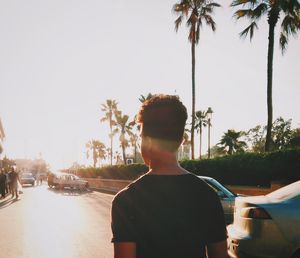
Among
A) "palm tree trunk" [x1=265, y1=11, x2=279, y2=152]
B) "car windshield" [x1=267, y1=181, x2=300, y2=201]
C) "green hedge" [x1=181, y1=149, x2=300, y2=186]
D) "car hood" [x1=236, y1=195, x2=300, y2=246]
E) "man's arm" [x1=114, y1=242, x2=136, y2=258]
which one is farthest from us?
"palm tree trunk" [x1=265, y1=11, x2=279, y2=152]

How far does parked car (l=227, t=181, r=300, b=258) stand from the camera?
529 centimetres

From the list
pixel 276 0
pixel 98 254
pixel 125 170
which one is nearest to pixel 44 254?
pixel 98 254

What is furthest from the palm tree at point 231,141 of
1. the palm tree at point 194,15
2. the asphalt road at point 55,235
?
the asphalt road at point 55,235

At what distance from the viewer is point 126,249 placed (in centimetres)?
207

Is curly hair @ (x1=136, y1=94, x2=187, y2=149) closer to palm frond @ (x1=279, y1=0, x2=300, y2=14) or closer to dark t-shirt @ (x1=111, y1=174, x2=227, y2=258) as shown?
dark t-shirt @ (x1=111, y1=174, x2=227, y2=258)

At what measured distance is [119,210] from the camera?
2096 millimetres

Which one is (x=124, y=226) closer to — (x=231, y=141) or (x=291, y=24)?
(x=291, y=24)

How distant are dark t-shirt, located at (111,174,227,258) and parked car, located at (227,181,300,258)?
3494mm

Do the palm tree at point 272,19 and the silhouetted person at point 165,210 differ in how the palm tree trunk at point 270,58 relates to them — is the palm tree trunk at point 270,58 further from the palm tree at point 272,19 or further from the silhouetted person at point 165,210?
the silhouetted person at point 165,210

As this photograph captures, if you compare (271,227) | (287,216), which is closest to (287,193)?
(287,216)

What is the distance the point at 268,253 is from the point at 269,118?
67.3 ft

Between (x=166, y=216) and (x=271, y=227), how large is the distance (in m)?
3.69

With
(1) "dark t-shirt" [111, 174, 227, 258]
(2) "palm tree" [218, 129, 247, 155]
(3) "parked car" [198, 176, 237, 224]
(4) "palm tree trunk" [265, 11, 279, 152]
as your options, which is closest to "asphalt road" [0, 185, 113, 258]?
(3) "parked car" [198, 176, 237, 224]

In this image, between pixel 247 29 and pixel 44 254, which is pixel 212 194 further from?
pixel 247 29
